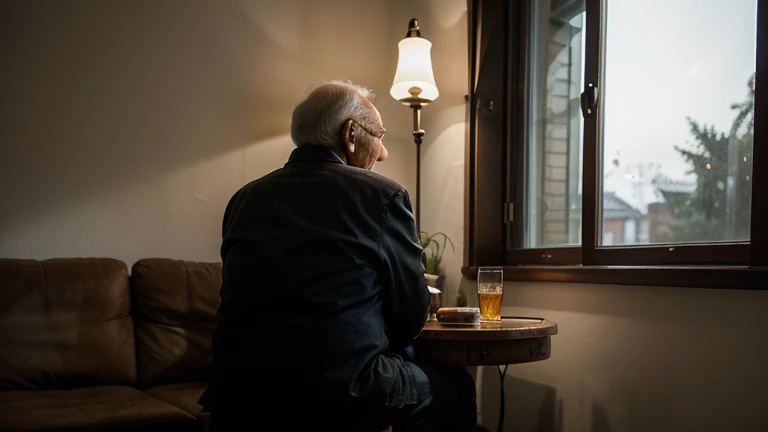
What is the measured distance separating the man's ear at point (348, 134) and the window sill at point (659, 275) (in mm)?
958

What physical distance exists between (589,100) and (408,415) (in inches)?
53.6

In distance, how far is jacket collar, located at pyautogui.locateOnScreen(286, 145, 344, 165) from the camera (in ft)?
5.20

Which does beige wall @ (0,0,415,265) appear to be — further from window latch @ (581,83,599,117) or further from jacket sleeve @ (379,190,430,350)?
jacket sleeve @ (379,190,430,350)

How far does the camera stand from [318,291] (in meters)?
1.40

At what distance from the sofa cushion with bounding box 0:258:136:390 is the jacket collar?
1240 millimetres

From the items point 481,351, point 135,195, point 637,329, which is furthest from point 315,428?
point 135,195

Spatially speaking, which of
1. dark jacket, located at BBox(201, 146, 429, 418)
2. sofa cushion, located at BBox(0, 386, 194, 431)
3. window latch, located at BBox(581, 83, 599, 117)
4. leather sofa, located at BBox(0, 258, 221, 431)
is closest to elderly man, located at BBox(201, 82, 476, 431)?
dark jacket, located at BBox(201, 146, 429, 418)

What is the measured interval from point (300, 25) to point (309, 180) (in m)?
1.96

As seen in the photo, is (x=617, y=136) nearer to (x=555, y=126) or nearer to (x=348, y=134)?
(x=555, y=126)

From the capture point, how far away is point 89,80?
9.02ft

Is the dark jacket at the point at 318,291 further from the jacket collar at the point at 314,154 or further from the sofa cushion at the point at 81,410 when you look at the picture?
the sofa cushion at the point at 81,410

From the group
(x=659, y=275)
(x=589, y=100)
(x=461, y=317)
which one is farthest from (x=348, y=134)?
(x=589, y=100)

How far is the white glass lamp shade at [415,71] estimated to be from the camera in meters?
2.91

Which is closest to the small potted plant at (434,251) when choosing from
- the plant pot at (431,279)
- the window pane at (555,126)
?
the plant pot at (431,279)
